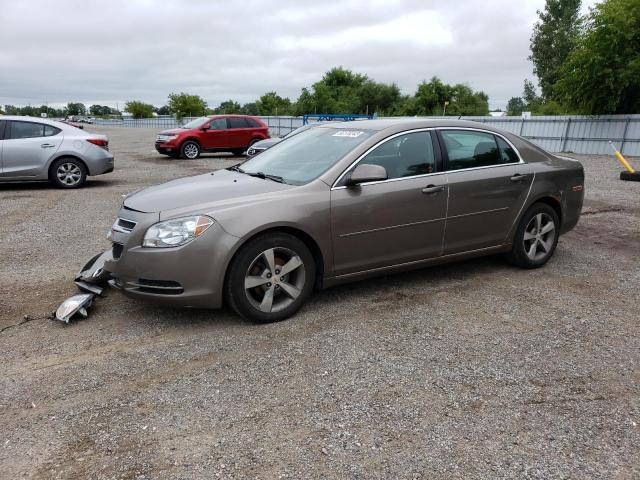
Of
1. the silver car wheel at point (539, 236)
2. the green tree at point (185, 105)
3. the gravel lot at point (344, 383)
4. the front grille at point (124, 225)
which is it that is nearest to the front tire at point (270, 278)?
the gravel lot at point (344, 383)

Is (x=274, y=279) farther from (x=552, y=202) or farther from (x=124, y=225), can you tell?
(x=552, y=202)

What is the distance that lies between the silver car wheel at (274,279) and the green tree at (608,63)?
70.9 feet

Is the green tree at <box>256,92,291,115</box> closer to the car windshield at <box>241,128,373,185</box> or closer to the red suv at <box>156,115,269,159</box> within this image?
the red suv at <box>156,115,269,159</box>

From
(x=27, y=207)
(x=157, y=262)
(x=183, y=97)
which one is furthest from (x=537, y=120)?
(x=183, y=97)

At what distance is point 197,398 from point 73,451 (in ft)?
2.30

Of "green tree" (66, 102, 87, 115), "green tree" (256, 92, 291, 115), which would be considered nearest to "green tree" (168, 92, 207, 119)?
"green tree" (256, 92, 291, 115)

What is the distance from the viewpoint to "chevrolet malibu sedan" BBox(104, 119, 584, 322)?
3824 millimetres

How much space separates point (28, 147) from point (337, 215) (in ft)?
29.2

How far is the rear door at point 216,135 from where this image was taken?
19.3 metres

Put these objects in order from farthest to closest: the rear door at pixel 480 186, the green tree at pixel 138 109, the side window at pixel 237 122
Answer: the green tree at pixel 138 109
the side window at pixel 237 122
the rear door at pixel 480 186

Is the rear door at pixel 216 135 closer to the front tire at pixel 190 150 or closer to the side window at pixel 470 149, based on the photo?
the front tire at pixel 190 150

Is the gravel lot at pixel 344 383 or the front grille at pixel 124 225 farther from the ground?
the front grille at pixel 124 225

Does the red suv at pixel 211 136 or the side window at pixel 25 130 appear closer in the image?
the side window at pixel 25 130

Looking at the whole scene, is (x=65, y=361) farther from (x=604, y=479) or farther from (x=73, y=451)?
(x=604, y=479)
